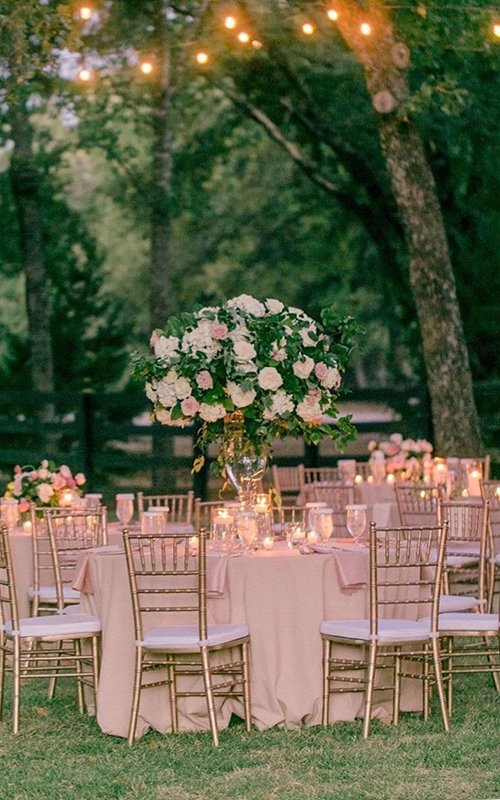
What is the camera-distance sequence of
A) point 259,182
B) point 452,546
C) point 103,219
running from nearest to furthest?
point 452,546
point 259,182
point 103,219

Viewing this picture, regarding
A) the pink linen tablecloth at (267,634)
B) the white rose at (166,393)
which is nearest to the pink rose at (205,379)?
the white rose at (166,393)

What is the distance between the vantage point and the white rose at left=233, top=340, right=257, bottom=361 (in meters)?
7.75

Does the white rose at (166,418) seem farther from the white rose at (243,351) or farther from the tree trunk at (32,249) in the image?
the tree trunk at (32,249)

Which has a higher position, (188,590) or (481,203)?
(481,203)

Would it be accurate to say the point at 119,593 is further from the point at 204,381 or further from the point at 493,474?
the point at 493,474

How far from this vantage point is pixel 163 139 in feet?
57.8

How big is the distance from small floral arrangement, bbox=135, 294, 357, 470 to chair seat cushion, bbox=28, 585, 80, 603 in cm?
149

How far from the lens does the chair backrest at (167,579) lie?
727 cm

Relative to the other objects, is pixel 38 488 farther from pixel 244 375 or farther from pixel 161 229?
pixel 161 229

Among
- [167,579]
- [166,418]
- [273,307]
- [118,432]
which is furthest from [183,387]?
[118,432]

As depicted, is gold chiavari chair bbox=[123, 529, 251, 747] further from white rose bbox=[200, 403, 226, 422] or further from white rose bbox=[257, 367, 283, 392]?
white rose bbox=[257, 367, 283, 392]

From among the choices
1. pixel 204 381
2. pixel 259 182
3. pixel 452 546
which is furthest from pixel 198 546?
pixel 259 182

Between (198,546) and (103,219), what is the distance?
26.1 meters

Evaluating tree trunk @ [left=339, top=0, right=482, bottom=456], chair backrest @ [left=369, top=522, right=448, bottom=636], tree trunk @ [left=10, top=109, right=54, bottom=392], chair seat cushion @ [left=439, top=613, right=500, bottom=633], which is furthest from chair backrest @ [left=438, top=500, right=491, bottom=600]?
tree trunk @ [left=10, top=109, right=54, bottom=392]
